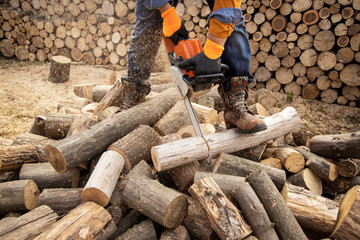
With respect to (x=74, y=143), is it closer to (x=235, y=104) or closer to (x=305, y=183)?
(x=235, y=104)

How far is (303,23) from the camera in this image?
13.4 ft

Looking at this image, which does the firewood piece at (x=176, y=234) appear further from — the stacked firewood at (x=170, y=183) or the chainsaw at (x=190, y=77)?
the chainsaw at (x=190, y=77)

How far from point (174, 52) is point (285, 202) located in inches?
57.7

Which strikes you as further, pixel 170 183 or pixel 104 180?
pixel 170 183

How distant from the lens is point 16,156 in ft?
6.77

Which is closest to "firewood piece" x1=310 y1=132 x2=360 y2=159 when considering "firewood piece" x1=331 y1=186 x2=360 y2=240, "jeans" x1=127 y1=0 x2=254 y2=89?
"firewood piece" x1=331 y1=186 x2=360 y2=240

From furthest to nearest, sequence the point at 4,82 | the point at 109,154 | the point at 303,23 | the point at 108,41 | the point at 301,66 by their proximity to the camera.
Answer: the point at 108,41
the point at 4,82
the point at 301,66
the point at 303,23
the point at 109,154

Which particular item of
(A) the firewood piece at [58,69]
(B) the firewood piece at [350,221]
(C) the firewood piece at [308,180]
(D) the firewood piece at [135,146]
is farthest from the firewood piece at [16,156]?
(A) the firewood piece at [58,69]

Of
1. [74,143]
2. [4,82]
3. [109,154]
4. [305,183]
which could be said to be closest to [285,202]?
[305,183]

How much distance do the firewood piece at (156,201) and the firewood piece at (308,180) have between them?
110cm

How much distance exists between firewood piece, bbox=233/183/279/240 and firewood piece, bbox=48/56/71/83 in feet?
15.0

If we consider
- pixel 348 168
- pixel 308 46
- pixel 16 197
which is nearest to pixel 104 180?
pixel 16 197

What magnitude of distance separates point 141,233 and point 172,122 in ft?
3.74

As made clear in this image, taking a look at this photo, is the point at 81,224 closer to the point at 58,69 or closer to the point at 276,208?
the point at 276,208
